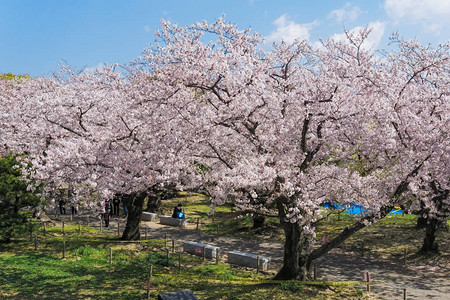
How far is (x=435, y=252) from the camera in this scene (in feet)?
67.4

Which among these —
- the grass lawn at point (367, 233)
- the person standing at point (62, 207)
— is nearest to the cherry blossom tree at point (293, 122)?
the grass lawn at point (367, 233)

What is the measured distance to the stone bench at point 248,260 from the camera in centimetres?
Result: 1812

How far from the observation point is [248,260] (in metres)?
18.6

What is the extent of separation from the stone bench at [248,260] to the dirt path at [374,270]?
1.64ft

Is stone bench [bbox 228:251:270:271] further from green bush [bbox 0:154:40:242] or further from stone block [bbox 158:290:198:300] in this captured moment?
green bush [bbox 0:154:40:242]

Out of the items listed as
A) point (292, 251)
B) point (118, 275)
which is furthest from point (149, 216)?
point (292, 251)

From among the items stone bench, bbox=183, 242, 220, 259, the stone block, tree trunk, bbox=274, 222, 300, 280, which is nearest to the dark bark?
tree trunk, bbox=274, 222, 300, 280

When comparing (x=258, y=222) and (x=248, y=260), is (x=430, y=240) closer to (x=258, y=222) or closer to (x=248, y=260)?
(x=248, y=260)

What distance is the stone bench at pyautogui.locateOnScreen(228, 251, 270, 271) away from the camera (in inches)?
714

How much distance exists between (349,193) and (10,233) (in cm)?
1764

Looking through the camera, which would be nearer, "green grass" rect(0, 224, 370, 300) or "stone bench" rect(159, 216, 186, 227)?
"green grass" rect(0, 224, 370, 300)

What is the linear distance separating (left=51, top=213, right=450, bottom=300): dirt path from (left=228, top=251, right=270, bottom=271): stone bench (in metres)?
0.50

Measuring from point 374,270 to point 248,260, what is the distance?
633cm

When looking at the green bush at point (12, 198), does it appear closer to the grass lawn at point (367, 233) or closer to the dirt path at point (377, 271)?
the dirt path at point (377, 271)
